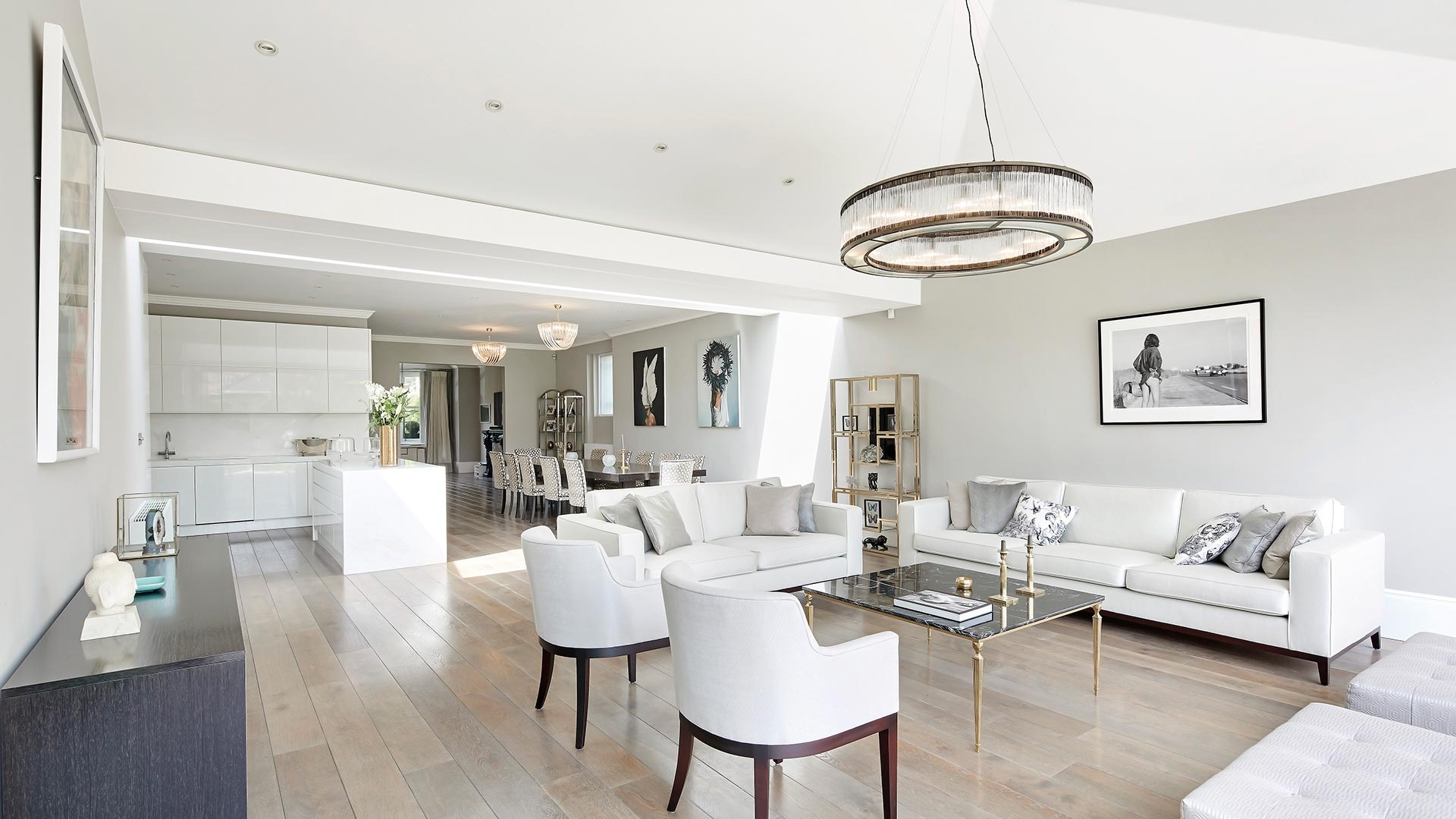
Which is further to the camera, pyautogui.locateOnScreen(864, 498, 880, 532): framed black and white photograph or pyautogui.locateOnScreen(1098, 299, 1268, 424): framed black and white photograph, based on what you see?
pyautogui.locateOnScreen(864, 498, 880, 532): framed black and white photograph

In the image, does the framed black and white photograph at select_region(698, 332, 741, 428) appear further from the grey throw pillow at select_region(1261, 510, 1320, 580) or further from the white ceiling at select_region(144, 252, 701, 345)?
the grey throw pillow at select_region(1261, 510, 1320, 580)

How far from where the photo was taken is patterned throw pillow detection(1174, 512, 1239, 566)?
13.7 ft

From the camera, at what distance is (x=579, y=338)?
40.2ft

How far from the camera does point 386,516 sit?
6160mm

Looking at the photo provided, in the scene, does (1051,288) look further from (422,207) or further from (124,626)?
(124,626)

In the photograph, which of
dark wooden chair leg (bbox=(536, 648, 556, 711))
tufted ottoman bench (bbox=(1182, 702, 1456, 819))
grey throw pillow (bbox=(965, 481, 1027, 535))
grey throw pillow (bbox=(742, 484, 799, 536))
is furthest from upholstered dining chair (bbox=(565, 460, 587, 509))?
tufted ottoman bench (bbox=(1182, 702, 1456, 819))

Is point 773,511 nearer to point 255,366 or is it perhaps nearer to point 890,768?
point 890,768

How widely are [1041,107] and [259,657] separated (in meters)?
5.50

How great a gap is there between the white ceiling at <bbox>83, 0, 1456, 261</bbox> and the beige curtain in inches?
482

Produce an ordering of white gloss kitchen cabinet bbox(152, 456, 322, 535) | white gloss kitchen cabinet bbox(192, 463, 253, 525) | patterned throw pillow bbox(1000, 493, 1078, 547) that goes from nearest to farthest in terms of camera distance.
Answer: patterned throw pillow bbox(1000, 493, 1078, 547) → white gloss kitchen cabinet bbox(152, 456, 322, 535) → white gloss kitchen cabinet bbox(192, 463, 253, 525)

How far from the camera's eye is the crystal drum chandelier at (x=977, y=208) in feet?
8.95

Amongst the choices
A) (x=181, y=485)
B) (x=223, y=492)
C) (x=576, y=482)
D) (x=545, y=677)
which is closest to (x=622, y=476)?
(x=576, y=482)

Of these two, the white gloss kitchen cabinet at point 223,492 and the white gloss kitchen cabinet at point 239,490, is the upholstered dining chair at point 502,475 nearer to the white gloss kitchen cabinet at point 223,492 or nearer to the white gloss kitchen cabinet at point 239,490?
the white gloss kitchen cabinet at point 239,490

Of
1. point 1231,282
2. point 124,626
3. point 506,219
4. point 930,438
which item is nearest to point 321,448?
point 506,219
